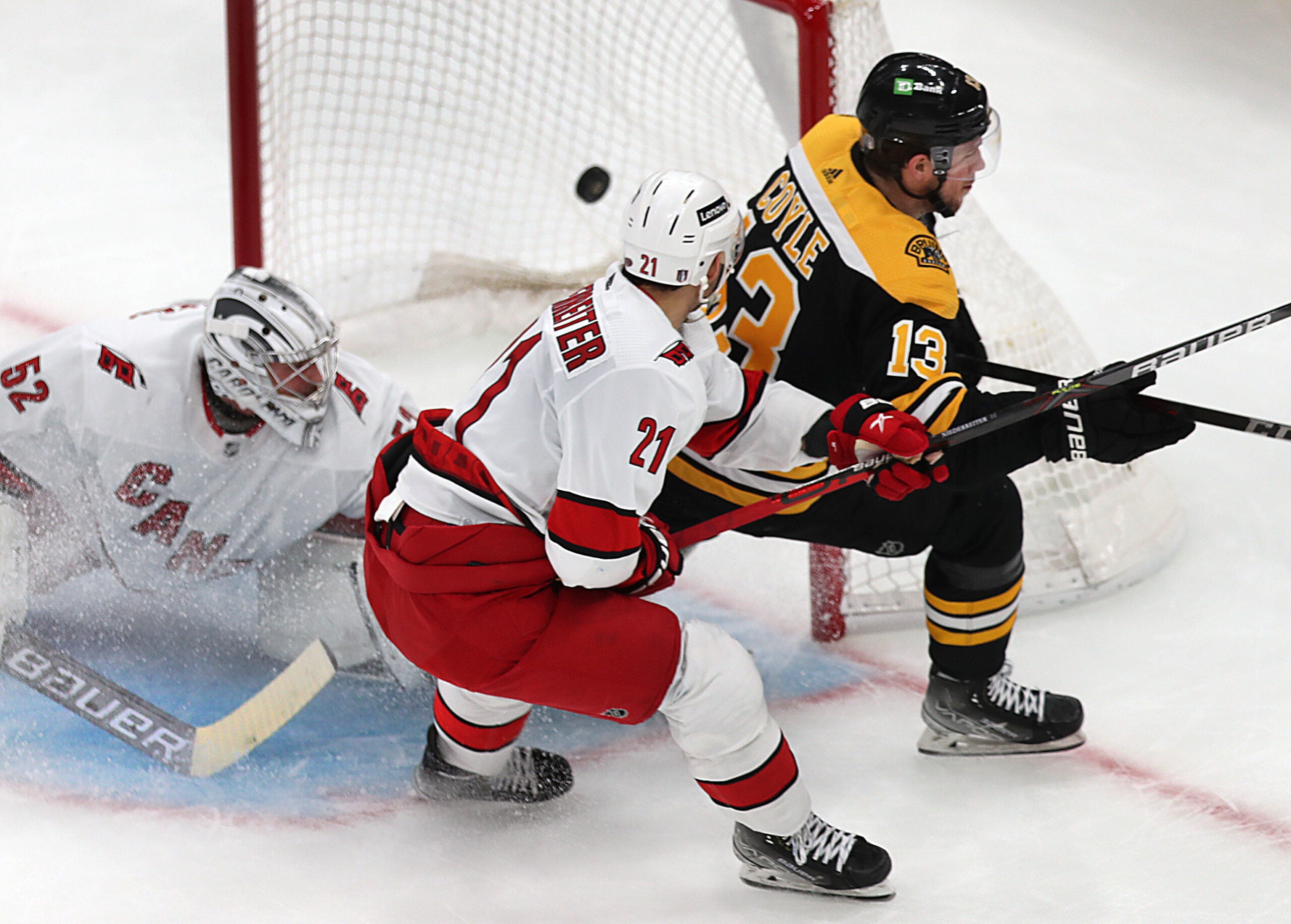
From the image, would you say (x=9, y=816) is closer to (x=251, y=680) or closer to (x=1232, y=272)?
(x=251, y=680)

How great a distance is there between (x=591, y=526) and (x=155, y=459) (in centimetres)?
119

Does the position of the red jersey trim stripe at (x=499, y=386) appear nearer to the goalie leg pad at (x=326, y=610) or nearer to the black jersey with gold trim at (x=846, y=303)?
the black jersey with gold trim at (x=846, y=303)

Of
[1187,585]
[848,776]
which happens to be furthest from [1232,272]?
[848,776]

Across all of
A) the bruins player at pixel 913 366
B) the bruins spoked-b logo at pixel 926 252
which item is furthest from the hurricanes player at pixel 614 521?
the bruins spoked-b logo at pixel 926 252

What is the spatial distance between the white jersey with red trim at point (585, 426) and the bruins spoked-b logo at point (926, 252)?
0.32 meters

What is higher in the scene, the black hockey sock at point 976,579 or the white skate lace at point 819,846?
the black hockey sock at point 976,579

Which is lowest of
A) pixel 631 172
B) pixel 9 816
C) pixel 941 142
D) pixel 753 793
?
pixel 9 816

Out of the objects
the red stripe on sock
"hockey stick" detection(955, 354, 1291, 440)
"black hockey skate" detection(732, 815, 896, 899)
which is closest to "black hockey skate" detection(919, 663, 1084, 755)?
"black hockey skate" detection(732, 815, 896, 899)

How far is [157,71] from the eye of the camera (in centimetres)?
509

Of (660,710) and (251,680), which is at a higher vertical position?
(660,710)

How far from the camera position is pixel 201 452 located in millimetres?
2654

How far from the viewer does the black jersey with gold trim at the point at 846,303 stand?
204cm

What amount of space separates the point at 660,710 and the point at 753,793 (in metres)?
0.19

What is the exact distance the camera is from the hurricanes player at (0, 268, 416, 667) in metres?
2.57
